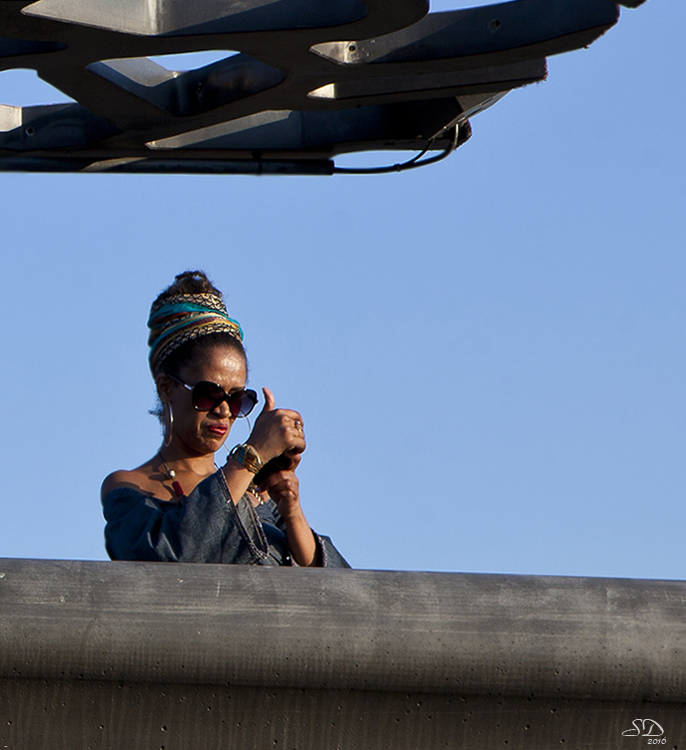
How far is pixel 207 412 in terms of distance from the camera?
3.87 meters

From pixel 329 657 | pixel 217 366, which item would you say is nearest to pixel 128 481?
pixel 217 366

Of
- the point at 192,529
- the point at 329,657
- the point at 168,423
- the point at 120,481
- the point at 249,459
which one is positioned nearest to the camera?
the point at 329,657

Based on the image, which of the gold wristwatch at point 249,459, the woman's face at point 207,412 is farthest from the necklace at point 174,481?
the gold wristwatch at point 249,459

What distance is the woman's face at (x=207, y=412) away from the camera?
387 cm

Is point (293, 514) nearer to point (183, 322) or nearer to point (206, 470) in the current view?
point (206, 470)

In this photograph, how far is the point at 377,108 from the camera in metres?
4.29

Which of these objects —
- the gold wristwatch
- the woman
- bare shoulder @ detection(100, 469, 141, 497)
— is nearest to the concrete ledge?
the woman

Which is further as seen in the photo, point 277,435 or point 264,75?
point 264,75

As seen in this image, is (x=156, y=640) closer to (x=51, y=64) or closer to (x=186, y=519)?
(x=186, y=519)

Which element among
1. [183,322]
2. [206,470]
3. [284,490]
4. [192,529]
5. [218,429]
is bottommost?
[192,529]

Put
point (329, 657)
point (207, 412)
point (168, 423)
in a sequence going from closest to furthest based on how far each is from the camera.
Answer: point (329, 657)
point (207, 412)
point (168, 423)

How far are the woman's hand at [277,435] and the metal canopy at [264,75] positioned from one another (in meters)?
1.08

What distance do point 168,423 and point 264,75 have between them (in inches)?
47.9

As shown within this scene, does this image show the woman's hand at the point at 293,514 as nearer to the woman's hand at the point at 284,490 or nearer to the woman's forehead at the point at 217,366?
the woman's hand at the point at 284,490
